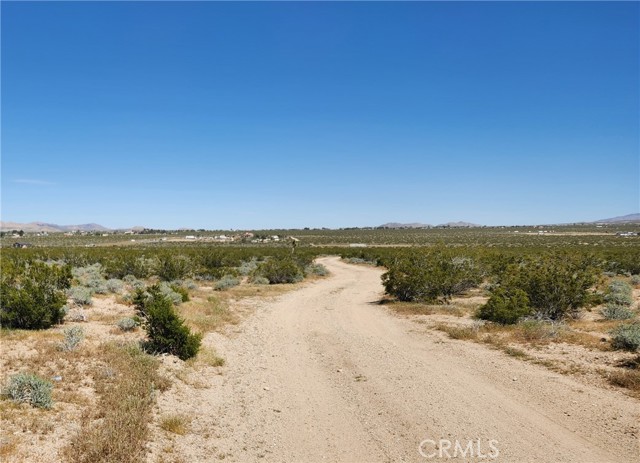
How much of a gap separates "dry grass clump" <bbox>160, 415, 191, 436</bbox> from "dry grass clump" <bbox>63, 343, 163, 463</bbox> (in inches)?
11.5

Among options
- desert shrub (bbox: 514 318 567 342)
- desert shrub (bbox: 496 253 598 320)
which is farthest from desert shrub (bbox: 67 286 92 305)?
desert shrub (bbox: 496 253 598 320)

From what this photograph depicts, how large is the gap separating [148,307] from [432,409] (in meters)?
8.02

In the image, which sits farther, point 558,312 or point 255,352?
point 558,312

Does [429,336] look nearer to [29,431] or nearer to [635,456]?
[635,456]

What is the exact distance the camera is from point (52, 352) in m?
9.98

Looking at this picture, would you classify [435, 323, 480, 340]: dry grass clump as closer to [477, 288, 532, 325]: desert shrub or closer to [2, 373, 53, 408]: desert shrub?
[477, 288, 532, 325]: desert shrub

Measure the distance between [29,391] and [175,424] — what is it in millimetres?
2660

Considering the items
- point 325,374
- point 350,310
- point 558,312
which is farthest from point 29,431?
point 558,312

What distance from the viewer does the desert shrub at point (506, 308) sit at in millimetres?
15031

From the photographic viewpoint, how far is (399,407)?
8.44 metres

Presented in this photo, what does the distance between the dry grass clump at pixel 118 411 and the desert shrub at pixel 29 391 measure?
841mm

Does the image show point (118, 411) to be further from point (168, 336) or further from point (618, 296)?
point (618, 296)

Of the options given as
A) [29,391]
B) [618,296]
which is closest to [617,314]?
[618,296]

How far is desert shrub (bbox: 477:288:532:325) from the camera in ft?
49.3
